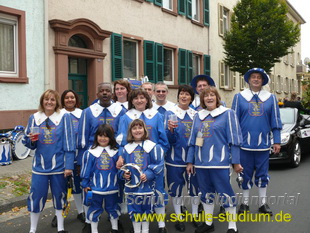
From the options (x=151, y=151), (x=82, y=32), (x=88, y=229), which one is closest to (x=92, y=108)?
(x=151, y=151)

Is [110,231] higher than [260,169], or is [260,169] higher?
[260,169]

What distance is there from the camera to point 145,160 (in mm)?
4547

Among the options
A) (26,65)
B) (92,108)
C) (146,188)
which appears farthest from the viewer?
(26,65)

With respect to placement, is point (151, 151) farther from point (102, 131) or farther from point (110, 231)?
point (110, 231)

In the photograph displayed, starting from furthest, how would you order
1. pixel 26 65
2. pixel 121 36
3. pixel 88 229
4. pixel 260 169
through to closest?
1. pixel 121 36
2. pixel 26 65
3. pixel 260 169
4. pixel 88 229

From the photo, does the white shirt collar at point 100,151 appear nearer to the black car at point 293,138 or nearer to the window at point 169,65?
the black car at point 293,138


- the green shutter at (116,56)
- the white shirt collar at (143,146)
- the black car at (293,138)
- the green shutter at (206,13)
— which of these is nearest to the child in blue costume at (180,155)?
the white shirt collar at (143,146)

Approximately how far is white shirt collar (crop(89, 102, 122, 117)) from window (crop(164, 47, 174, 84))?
38.6 ft

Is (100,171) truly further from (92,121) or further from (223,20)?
(223,20)

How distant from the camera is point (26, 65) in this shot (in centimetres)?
1048

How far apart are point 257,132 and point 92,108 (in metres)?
2.44

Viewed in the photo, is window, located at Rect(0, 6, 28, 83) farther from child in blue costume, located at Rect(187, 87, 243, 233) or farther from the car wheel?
the car wheel

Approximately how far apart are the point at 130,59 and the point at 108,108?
9.73m

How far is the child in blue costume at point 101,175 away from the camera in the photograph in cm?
462
